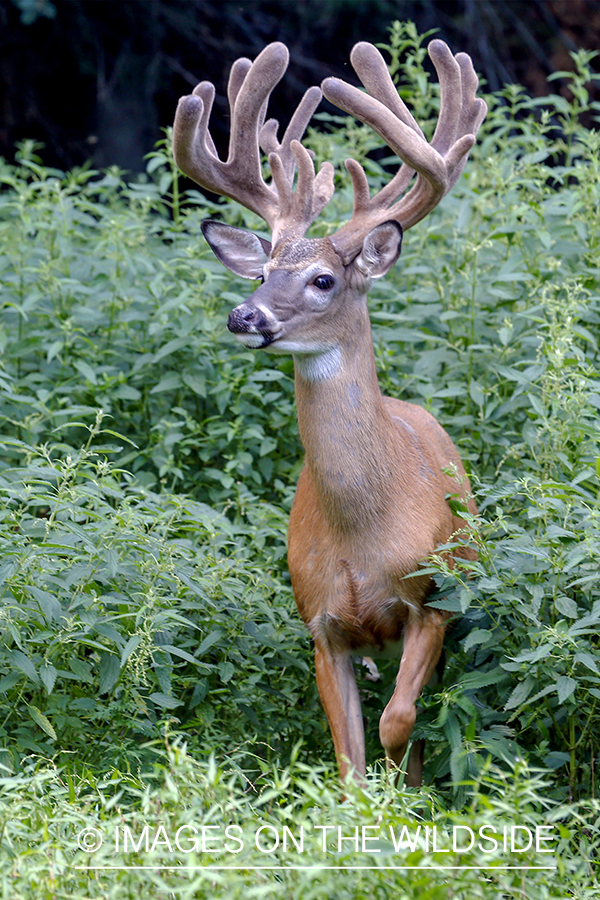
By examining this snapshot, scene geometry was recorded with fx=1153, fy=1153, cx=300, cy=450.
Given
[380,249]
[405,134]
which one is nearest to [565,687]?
[380,249]

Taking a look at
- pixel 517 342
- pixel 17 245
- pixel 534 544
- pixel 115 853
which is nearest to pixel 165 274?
pixel 17 245

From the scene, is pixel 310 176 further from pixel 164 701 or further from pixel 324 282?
pixel 164 701

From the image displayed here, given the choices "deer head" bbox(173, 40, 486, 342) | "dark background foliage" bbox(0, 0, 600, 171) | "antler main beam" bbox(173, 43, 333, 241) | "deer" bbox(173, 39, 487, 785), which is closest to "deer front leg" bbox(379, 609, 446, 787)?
"deer" bbox(173, 39, 487, 785)

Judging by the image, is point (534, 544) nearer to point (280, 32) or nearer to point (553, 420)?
point (553, 420)

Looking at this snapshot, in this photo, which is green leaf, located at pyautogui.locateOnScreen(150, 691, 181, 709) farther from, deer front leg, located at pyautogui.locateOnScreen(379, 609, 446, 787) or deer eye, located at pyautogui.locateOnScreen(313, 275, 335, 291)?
deer eye, located at pyautogui.locateOnScreen(313, 275, 335, 291)

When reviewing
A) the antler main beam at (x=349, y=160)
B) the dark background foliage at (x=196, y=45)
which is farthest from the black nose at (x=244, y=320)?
the dark background foliage at (x=196, y=45)

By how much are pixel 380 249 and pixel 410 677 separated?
1.49 meters

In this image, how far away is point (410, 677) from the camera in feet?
12.7

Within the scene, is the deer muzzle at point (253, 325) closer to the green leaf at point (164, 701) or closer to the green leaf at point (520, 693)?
the green leaf at point (164, 701)

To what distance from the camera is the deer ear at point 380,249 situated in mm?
4023

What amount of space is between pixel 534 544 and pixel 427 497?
485 mm

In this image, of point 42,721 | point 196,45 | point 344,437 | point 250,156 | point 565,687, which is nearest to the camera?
point 565,687

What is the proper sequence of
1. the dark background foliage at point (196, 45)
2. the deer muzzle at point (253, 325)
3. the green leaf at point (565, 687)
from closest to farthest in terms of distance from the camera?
1. the green leaf at point (565, 687)
2. the deer muzzle at point (253, 325)
3. the dark background foliage at point (196, 45)

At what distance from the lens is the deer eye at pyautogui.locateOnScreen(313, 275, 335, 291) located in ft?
13.0
